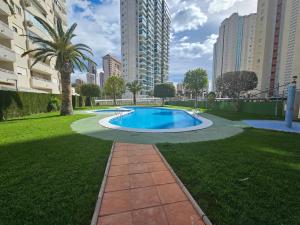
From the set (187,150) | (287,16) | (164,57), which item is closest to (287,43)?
(287,16)

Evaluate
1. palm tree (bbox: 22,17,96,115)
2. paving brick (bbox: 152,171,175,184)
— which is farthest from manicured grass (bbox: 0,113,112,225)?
palm tree (bbox: 22,17,96,115)

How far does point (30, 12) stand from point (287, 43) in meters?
44.7

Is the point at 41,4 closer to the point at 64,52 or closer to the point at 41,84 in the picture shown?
the point at 41,84

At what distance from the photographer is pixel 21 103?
1441 cm

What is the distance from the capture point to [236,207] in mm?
2379

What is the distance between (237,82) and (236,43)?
49.6m

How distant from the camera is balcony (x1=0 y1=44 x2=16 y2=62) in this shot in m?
16.0

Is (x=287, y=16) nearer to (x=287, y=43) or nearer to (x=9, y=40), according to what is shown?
(x=287, y=43)

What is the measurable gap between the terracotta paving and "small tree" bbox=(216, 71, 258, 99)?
34.7 metres

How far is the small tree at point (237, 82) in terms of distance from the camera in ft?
110

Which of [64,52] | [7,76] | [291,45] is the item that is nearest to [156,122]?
[64,52]

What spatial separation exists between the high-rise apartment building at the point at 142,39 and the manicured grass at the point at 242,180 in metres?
70.2

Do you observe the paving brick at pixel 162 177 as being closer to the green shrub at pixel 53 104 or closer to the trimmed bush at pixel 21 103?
the trimmed bush at pixel 21 103

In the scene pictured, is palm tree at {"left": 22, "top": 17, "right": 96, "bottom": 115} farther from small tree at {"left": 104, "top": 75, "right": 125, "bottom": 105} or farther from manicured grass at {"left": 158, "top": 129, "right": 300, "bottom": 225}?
small tree at {"left": 104, "top": 75, "right": 125, "bottom": 105}
